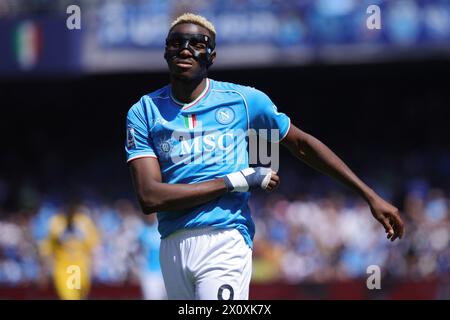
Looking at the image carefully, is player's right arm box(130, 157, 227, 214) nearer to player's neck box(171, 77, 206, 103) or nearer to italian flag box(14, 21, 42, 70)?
player's neck box(171, 77, 206, 103)

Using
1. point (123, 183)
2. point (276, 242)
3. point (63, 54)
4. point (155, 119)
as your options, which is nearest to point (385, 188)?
point (276, 242)

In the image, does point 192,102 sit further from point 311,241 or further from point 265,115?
point 311,241

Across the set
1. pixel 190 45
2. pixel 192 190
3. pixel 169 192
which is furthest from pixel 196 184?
pixel 190 45

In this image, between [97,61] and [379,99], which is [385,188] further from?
[97,61]

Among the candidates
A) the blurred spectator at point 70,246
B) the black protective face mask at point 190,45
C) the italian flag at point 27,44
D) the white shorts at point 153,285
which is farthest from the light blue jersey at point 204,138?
the italian flag at point 27,44

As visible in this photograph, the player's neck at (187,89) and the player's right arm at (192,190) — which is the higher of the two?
the player's neck at (187,89)

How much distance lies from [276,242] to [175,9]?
482cm

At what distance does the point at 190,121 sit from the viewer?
5.60 metres

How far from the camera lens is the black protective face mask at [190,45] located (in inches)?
217

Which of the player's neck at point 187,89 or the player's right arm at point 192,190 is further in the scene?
the player's neck at point 187,89

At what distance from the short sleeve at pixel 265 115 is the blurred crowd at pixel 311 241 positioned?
369 inches

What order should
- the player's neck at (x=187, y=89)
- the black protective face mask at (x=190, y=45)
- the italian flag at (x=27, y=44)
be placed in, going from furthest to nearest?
1. the italian flag at (x=27, y=44)
2. the player's neck at (x=187, y=89)
3. the black protective face mask at (x=190, y=45)

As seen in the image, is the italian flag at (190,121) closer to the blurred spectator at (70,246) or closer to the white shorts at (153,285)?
the white shorts at (153,285)

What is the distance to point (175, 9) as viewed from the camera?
18734mm
